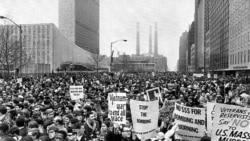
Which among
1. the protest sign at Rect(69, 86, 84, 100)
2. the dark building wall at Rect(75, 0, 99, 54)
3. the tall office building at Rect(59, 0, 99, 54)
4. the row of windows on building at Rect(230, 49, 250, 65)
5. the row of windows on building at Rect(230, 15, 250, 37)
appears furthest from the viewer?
the dark building wall at Rect(75, 0, 99, 54)

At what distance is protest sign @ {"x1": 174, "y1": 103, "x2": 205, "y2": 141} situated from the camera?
692 centimetres

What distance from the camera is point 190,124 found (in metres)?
6.99

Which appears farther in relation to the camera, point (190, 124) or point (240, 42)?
point (240, 42)

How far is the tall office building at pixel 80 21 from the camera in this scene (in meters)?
135

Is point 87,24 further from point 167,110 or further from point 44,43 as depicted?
point 167,110

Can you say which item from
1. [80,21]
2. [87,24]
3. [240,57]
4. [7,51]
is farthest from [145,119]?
[87,24]

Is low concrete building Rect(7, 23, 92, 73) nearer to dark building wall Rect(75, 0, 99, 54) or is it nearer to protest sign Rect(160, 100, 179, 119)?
dark building wall Rect(75, 0, 99, 54)

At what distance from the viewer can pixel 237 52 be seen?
191ft

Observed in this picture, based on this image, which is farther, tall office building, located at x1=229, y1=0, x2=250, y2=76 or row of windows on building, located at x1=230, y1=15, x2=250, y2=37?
tall office building, located at x1=229, y1=0, x2=250, y2=76

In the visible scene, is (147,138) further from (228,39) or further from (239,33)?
(228,39)

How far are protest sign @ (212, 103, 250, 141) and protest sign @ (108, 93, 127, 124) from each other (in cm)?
328

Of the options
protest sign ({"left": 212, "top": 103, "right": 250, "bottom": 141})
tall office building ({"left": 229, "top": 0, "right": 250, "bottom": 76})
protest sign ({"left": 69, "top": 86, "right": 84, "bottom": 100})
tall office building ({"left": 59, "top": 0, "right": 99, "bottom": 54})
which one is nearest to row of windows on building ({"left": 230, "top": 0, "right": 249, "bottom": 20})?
tall office building ({"left": 229, "top": 0, "right": 250, "bottom": 76})

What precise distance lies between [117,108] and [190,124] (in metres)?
2.75

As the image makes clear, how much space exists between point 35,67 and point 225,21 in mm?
43246
